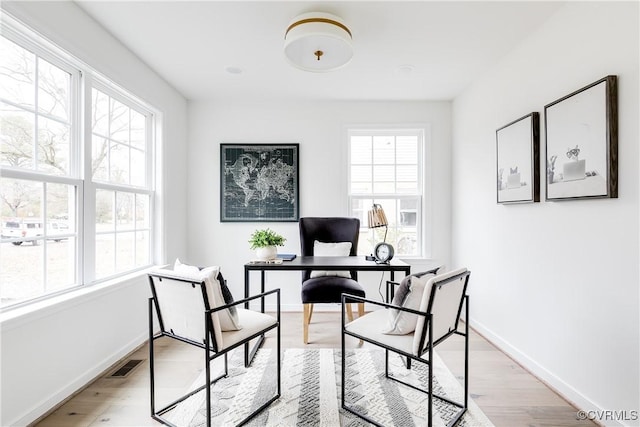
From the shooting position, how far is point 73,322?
6.63 ft

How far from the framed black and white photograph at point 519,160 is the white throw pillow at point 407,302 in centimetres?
124

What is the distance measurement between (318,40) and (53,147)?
1.81 m

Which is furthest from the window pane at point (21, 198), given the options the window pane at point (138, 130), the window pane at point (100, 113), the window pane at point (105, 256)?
the window pane at point (138, 130)

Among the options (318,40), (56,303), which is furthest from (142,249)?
(318,40)

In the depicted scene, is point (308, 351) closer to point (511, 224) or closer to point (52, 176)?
point (511, 224)

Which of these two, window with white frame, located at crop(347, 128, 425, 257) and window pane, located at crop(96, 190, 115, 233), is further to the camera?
window with white frame, located at crop(347, 128, 425, 257)

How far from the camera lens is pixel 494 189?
9.46 feet

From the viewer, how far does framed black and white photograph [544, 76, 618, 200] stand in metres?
1.68

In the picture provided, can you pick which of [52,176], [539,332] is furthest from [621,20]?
[52,176]

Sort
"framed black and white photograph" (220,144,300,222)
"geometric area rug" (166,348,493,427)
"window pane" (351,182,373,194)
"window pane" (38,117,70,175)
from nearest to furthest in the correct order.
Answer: "geometric area rug" (166,348,493,427), "window pane" (38,117,70,175), "framed black and white photograph" (220,144,300,222), "window pane" (351,182,373,194)

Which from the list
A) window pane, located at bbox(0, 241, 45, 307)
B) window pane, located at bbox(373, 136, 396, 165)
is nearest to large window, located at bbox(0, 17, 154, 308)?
window pane, located at bbox(0, 241, 45, 307)

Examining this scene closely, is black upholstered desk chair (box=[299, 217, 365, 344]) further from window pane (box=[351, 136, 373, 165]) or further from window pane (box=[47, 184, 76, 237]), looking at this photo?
window pane (box=[47, 184, 76, 237])

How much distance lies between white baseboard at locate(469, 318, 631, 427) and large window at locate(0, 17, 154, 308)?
323cm

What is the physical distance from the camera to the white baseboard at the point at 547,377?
72.6 inches
